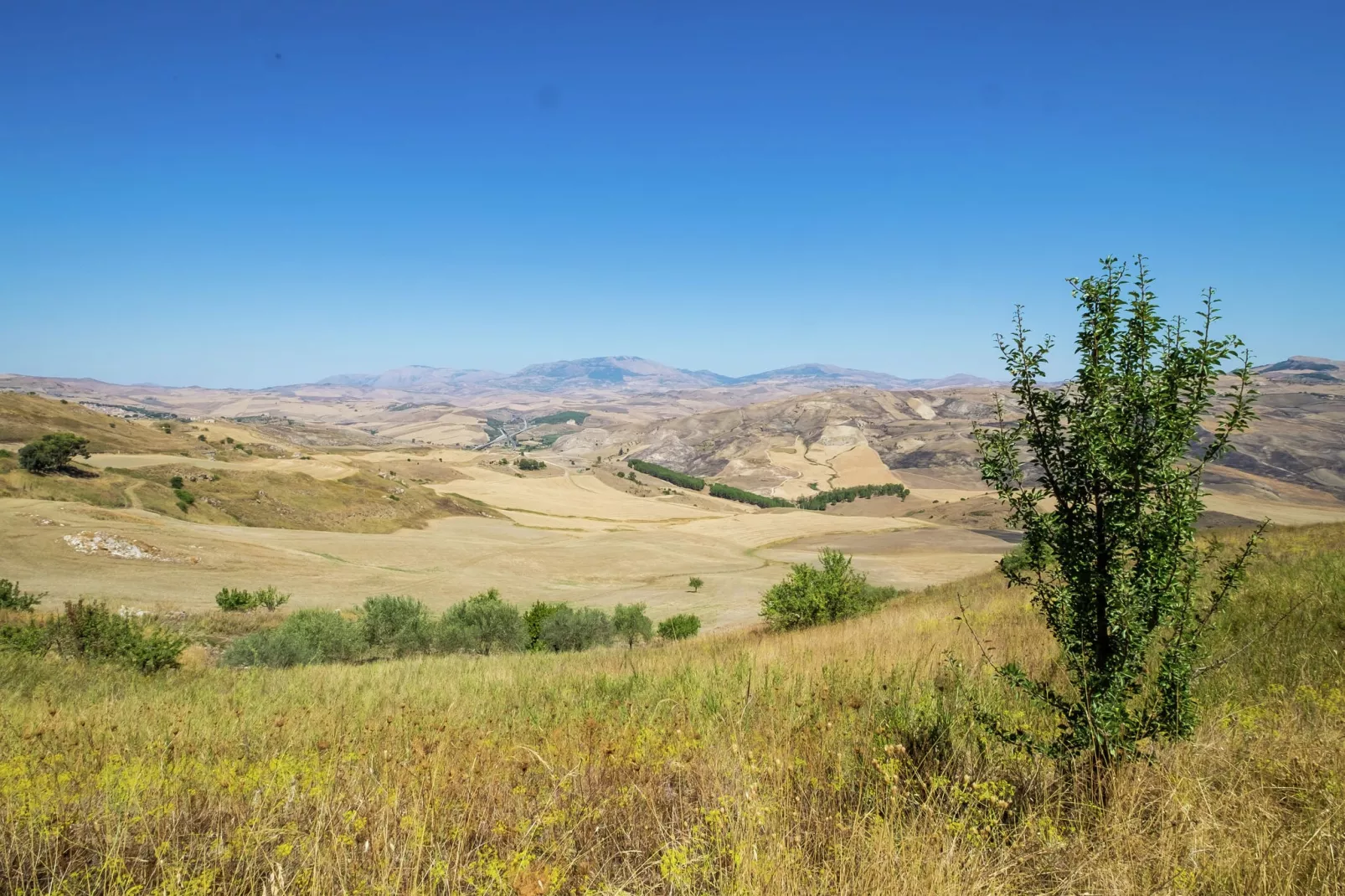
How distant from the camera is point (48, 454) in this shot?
55.8 meters

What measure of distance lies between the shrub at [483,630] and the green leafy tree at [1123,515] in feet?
68.1

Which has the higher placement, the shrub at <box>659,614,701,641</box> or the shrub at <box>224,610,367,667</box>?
the shrub at <box>224,610,367,667</box>

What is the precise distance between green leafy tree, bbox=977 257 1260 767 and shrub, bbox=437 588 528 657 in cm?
2075

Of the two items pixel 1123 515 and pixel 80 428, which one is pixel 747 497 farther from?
pixel 1123 515

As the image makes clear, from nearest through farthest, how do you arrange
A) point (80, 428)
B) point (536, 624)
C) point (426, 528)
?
point (536, 624) → point (426, 528) → point (80, 428)

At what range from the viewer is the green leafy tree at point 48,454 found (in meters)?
54.6

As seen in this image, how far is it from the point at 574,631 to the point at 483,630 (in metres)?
3.58

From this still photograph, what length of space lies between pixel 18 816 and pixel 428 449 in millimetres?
183351

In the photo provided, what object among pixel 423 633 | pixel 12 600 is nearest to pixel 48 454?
pixel 12 600

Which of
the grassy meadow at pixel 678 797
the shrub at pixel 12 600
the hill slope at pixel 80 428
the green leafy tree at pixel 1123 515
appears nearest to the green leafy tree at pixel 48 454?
the hill slope at pixel 80 428

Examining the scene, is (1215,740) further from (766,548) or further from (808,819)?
(766,548)

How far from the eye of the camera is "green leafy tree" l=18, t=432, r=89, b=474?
179 feet

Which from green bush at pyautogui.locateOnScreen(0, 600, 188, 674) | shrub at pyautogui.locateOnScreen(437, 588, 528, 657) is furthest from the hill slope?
green bush at pyautogui.locateOnScreen(0, 600, 188, 674)

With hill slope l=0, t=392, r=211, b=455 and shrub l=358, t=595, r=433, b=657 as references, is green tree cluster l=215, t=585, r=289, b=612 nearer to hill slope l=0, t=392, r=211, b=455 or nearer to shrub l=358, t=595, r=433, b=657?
shrub l=358, t=595, r=433, b=657
